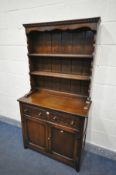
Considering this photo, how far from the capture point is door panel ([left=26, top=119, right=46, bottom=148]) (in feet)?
5.61

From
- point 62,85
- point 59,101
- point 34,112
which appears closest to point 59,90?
point 62,85

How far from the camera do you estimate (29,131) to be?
1846 mm

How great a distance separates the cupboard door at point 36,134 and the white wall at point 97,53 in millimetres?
681

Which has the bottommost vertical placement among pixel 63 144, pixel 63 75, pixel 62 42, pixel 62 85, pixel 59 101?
pixel 63 144

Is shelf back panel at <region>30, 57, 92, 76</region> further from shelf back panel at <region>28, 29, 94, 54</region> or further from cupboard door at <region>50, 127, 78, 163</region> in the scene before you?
cupboard door at <region>50, 127, 78, 163</region>

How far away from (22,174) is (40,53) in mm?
1660

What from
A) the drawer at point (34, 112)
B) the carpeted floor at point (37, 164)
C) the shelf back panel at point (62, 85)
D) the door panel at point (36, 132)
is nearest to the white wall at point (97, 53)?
the shelf back panel at point (62, 85)

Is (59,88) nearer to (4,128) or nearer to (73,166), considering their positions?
(73,166)

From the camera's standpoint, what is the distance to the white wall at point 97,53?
1.45 m

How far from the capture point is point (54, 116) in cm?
154

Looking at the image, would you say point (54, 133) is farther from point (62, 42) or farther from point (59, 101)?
point (62, 42)

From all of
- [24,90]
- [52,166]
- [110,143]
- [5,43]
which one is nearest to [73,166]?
[52,166]

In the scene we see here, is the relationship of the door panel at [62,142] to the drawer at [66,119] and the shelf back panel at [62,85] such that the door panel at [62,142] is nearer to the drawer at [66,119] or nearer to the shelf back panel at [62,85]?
the drawer at [66,119]

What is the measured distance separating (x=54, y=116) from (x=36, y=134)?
19.1 inches
